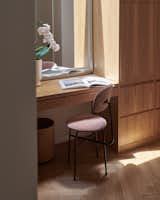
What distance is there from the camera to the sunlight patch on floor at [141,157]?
10.4ft

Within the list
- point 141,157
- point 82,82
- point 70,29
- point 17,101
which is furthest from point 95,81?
point 17,101

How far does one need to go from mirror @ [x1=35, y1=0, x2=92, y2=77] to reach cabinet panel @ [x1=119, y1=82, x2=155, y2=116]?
0.49 metres

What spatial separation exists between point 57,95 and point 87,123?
1.14ft

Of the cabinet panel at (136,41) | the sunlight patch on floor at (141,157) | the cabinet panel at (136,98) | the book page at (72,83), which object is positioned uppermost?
the cabinet panel at (136,41)

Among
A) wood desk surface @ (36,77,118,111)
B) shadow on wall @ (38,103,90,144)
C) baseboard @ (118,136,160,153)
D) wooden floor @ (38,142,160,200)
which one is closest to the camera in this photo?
wooden floor @ (38,142,160,200)

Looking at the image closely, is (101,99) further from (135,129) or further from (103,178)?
(135,129)

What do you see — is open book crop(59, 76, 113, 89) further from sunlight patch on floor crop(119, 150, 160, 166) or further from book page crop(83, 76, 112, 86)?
sunlight patch on floor crop(119, 150, 160, 166)

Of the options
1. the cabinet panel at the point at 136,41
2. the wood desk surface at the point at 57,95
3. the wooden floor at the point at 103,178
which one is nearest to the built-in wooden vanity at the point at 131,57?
the cabinet panel at the point at 136,41

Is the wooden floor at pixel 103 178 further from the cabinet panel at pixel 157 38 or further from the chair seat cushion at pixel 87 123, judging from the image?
the cabinet panel at pixel 157 38

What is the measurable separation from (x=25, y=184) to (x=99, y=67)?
216 cm

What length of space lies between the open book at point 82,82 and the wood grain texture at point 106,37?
13 cm

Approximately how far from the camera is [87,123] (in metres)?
2.91

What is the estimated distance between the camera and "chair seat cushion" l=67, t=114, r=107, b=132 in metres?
2.82

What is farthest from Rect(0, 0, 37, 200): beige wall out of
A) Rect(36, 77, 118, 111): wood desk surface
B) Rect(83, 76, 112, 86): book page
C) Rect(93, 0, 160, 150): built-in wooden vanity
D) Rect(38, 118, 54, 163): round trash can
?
Rect(93, 0, 160, 150): built-in wooden vanity
